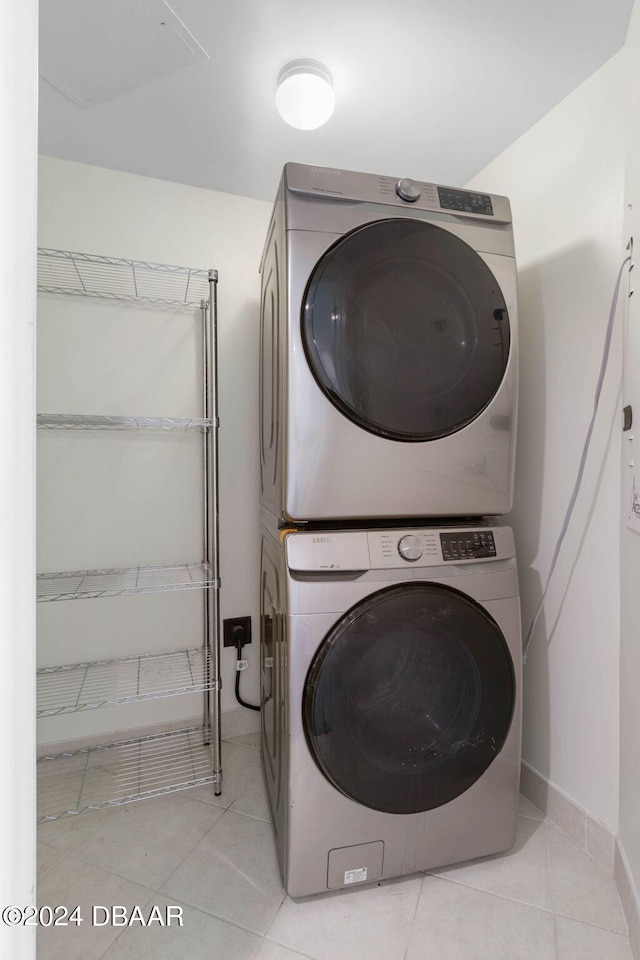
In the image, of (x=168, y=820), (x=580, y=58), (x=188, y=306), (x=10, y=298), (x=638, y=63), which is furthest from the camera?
(x=188, y=306)

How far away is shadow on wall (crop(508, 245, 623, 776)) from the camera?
4.22 feet

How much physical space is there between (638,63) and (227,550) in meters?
1.86

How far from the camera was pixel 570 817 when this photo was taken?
134 centimetres

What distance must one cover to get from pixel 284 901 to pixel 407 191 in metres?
1.78

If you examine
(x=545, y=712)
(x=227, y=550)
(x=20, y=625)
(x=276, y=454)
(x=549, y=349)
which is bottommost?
(x=545, y=712)

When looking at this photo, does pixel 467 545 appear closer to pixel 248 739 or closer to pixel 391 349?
pixel 391 349

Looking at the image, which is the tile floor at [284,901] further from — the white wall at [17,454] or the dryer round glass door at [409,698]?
the white wall at [17,454]

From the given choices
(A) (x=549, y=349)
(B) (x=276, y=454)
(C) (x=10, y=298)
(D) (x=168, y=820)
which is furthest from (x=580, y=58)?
(D) (x=168, y=820)

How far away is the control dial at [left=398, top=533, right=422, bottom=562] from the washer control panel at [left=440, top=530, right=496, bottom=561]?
7 cm

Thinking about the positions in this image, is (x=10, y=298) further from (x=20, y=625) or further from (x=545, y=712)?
(x=545, y=712)

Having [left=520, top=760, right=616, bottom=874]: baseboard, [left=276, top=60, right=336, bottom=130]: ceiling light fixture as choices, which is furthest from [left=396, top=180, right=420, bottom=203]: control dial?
[left=520, top=760, right=616, bottom=874]: baseboard

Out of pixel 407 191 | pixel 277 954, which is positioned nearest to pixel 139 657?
pixel 277 954

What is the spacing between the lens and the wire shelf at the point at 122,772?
1504mm

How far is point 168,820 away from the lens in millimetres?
1438
